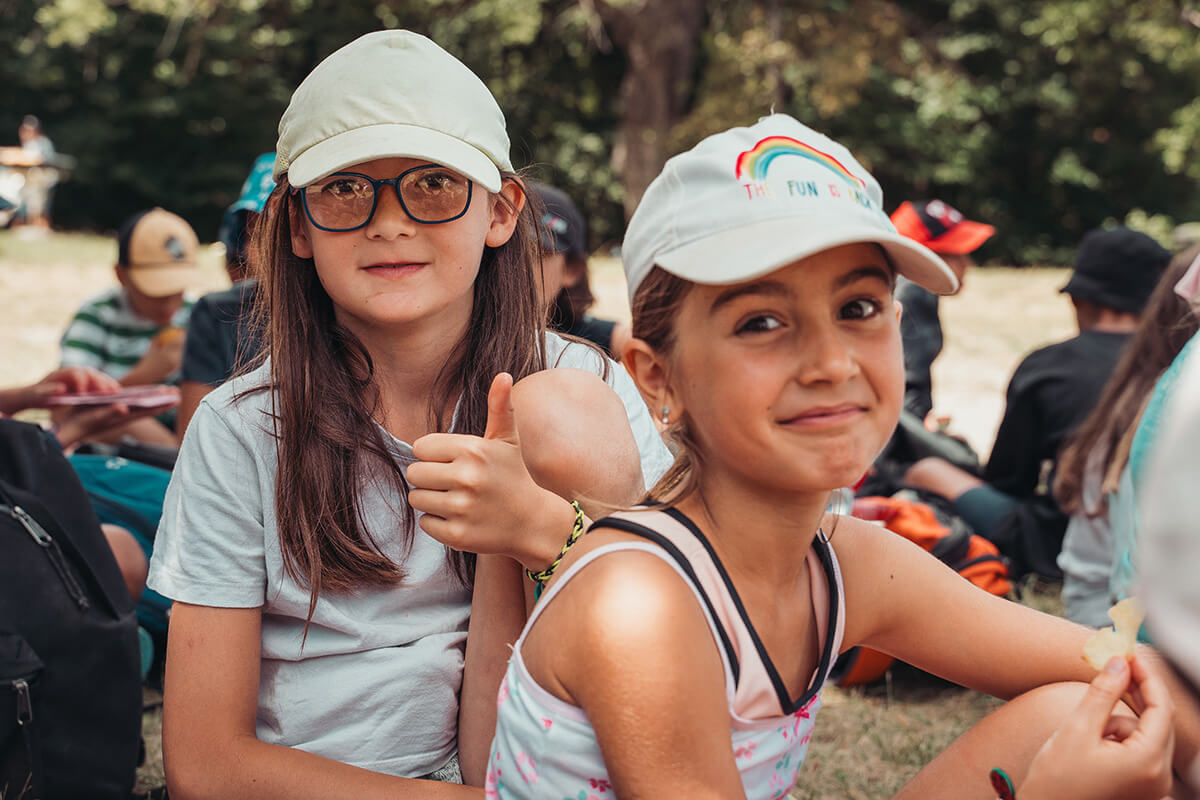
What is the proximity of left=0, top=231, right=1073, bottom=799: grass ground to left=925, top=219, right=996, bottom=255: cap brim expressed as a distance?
2.09 meters

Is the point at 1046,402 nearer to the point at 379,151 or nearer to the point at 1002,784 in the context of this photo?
the point at 1002,784

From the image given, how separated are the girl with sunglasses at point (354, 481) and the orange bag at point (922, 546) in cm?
172

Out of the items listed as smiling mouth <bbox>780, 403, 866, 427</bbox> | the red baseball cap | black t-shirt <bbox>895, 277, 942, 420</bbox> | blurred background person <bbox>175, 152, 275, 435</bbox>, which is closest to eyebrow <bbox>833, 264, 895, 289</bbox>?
smiling mouth <bbox>780, 403, 866, 427</bbox>

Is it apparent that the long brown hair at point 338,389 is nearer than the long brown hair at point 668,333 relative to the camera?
No

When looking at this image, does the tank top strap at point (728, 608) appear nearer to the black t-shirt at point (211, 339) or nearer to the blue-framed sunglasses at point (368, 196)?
the blue-framed sunglasses at point (368, 196)

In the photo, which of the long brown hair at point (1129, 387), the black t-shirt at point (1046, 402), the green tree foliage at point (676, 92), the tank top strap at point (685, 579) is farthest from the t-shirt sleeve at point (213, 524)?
the green tree foliage at point (676, 92)

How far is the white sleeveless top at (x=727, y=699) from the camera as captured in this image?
134cm

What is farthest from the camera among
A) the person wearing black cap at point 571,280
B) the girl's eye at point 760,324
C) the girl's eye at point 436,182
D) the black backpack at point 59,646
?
the person wearing black cap at point 571,280

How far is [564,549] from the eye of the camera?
1589mm

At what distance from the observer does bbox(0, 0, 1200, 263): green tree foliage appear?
17953mm

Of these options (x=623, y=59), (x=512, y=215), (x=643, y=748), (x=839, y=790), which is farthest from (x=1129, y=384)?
(x=623, y=59)

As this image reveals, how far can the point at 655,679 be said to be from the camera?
49.0 inches

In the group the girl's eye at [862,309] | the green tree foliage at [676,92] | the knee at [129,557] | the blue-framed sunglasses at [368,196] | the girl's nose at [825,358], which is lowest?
the knee at [129,557]

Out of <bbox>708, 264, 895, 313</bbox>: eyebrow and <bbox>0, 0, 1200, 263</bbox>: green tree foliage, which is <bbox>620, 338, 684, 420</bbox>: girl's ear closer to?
<bbox>708, 264, 895, 313</bbox>: eyebrow
